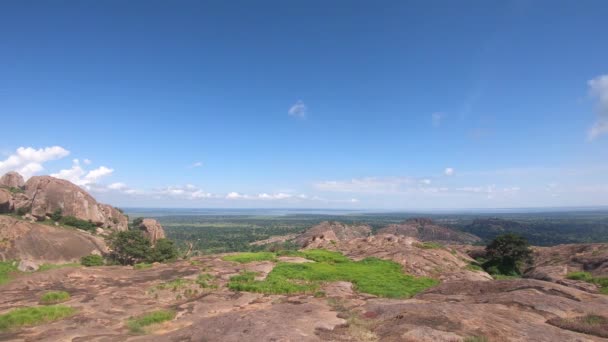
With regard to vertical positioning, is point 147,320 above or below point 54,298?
above

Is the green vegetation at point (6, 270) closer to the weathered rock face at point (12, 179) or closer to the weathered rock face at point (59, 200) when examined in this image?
the weathered rock face at point (59, 200)

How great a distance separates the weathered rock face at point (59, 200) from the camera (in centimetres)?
6181

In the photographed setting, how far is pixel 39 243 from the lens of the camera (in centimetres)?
4125

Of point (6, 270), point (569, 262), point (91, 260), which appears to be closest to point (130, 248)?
point (91, 260)

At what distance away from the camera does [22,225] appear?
4150 centimetres

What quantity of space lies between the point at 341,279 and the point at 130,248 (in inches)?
1526

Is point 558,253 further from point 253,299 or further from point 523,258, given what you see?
point 253,299

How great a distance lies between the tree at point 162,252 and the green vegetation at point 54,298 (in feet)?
110

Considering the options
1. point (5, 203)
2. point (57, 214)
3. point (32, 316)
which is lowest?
point (32, 316)

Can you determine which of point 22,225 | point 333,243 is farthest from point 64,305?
point 333,243

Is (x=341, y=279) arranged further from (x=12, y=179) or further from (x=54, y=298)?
(x=12, y=179)

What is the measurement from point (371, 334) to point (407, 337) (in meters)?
1.27

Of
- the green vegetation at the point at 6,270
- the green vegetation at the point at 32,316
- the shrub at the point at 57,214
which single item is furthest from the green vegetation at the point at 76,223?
the green vegetation at the point at 32,316

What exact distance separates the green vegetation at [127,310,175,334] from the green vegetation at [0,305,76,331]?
389 centimetres
